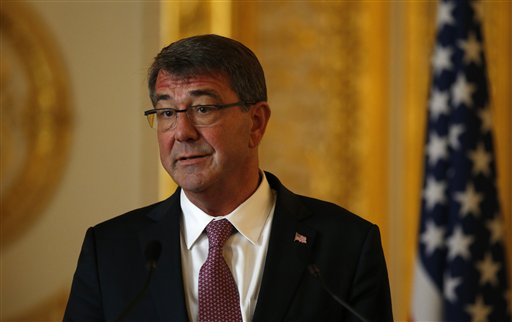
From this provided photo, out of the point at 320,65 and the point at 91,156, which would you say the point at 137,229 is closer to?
the point at 91,156

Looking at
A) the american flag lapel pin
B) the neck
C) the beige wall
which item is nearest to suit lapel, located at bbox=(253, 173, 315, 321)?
the american flag lapel pin

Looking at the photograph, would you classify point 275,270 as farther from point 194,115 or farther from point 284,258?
point 194,115

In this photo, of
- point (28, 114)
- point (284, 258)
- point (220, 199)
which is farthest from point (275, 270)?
point (28, 114)

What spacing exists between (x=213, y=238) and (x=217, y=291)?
0.17m

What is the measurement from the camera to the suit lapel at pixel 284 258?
2.70 m

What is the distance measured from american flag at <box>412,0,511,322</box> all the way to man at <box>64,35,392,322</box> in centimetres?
20

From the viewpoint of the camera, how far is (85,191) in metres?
5.23

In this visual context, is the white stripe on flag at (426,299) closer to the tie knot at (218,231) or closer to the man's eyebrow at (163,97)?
the tie knot at (218,231)

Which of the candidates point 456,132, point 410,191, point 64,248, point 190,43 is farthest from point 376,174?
point 190,43

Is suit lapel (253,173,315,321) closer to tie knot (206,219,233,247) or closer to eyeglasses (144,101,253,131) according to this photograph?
tie knot (206,219,233,247)

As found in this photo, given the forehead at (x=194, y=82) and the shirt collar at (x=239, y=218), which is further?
the shirt collar at (x=239, y=218)

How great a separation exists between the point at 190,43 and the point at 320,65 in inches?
110

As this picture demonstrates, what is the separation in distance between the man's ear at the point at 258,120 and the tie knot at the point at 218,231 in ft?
0.83


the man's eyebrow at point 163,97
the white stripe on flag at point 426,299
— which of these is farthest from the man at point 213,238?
the white stripe on flag at point 426,299
